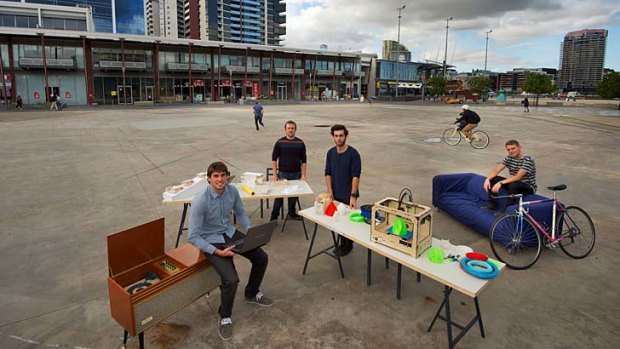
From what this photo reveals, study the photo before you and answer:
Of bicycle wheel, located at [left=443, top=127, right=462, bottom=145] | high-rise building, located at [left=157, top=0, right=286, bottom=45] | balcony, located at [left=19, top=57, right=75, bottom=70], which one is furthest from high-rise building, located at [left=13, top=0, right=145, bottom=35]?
bicycle wheel, located at [left=443, top=127, right=462, bottom=145]

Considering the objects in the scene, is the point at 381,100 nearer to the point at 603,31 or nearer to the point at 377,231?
the point at 377,231

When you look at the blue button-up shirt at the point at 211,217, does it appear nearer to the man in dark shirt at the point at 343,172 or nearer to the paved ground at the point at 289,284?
the paved ground at the point at 289,284

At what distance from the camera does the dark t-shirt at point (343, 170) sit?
546cm

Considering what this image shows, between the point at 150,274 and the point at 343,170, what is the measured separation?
2.84m

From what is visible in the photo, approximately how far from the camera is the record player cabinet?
10.6ft

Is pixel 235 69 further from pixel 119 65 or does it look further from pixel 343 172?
pixel 343 172

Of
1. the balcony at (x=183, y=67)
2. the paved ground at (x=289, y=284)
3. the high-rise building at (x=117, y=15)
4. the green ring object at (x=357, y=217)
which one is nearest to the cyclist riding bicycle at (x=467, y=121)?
the paved ground at (x=289, y=284)

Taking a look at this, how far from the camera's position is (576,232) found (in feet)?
18.4

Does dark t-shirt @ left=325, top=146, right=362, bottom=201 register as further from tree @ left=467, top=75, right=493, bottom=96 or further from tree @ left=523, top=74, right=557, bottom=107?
tree @ left=467, top=75, right=493, bottom=96

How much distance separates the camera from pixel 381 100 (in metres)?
73.5

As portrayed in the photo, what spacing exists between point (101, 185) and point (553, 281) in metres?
9.31

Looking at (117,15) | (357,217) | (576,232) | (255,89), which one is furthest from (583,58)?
(357,217)

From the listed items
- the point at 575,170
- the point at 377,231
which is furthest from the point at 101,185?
the point at 575,170

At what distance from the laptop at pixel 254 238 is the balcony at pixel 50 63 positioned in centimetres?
5281
